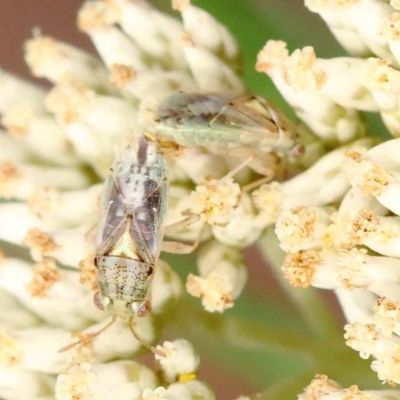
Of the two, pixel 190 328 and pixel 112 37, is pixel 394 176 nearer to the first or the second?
pixel 190 328

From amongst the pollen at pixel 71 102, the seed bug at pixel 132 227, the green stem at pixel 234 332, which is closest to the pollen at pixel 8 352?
the seed bug at pixel 132 227

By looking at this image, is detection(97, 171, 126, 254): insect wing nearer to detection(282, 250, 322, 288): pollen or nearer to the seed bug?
the seed bug

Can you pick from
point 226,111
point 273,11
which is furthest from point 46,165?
point 273,11

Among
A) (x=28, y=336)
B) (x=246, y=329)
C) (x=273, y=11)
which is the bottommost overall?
(x=246, y=329)

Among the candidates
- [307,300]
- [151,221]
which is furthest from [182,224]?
[307,300]

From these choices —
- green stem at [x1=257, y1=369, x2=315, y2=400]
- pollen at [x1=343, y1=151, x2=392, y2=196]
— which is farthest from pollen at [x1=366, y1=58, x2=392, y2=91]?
green stem at [x1=257, y1=369, x2=315, y2=400]
